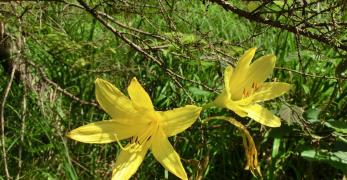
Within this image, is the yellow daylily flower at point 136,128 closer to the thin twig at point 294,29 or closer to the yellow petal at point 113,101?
the yellow petal at point 113,101

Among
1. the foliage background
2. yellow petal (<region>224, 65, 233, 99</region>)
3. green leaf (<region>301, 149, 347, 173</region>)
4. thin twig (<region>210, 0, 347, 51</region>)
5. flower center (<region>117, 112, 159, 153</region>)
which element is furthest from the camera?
the foliage background

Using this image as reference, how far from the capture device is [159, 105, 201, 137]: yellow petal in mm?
1129

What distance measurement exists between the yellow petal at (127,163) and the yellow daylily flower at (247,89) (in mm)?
214

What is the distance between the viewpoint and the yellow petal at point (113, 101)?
1.22m

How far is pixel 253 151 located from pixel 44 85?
188cm

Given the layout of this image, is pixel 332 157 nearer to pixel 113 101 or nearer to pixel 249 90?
pixel 249 90

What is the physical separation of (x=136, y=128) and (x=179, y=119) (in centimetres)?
15

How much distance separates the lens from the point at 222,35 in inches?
156

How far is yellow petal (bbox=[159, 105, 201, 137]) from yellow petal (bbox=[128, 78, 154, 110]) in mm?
38

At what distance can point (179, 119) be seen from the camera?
115 cm

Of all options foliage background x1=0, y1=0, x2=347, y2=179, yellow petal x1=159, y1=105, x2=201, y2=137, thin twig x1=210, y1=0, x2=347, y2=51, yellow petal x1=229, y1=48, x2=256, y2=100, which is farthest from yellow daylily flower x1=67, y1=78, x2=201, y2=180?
foliage background x1=0, y1=0, x2=347, y2=179

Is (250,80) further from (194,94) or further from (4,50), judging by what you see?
(4,50)

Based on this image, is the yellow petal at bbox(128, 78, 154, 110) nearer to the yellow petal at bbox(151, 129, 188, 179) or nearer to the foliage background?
the yellow petal at bbox(151, 129, 188, 179)

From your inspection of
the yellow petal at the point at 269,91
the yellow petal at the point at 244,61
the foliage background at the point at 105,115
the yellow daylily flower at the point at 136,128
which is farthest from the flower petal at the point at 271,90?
the foliage background at the point at 105,115
